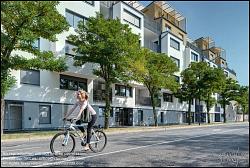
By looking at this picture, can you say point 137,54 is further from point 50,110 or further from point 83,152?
point 83,152

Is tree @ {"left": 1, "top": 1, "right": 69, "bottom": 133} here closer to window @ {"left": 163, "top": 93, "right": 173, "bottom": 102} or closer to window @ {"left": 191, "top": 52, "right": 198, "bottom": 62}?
window @ {"left": 163, "top": 93, "right": 173, "bottom": 102}

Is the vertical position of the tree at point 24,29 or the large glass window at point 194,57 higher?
the large glass window at point 194,57

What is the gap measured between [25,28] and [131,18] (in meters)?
25.5

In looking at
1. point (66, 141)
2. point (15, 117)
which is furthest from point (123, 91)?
point (66, 141)

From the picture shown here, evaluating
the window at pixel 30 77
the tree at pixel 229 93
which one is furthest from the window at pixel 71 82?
the tree at pixel 229 93

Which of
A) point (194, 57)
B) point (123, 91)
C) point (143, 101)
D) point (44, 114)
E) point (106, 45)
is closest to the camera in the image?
point (106, 45)

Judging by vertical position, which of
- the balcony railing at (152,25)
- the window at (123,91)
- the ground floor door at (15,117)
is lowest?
the ground floor door at (15,117)

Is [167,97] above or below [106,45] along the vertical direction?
below

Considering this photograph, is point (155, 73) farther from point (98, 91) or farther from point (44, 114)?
point (44, 114)

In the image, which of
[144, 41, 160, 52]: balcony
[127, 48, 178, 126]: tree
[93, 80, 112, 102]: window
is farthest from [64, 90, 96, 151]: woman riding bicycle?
[144, 41, 160, 52]: balcony

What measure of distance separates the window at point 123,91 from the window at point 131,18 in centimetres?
774

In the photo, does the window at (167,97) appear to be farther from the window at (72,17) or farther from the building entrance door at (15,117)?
the building entrance door at (15,117)

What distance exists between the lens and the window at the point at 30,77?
2955 centimetres

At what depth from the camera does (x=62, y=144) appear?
9.30m
